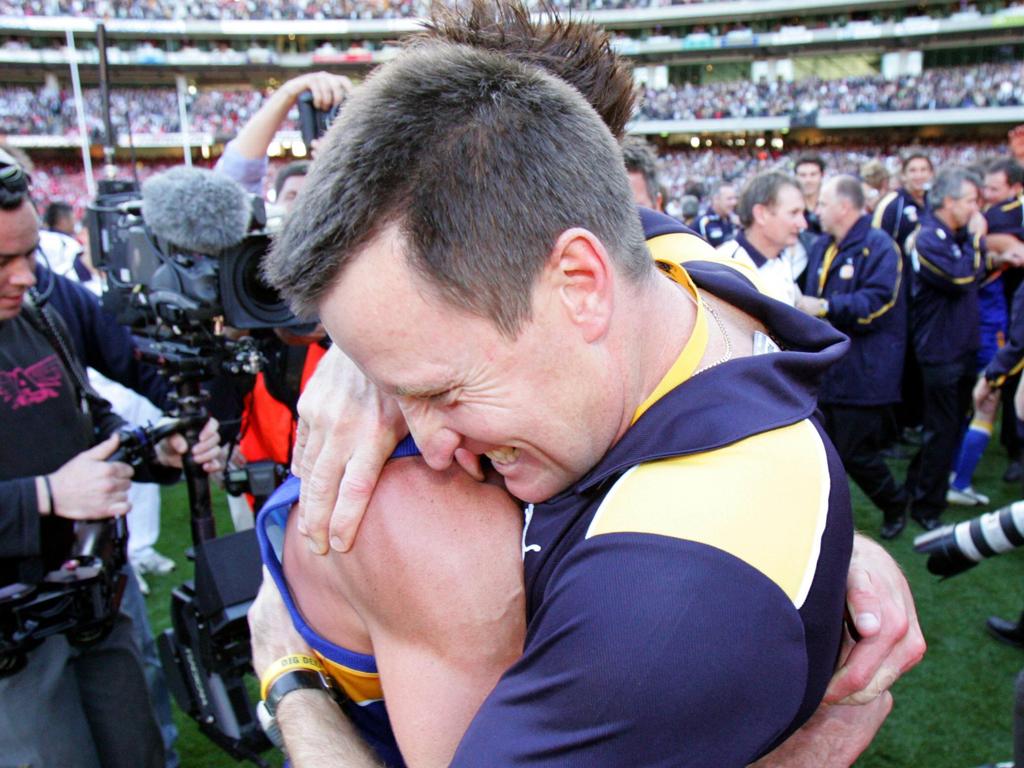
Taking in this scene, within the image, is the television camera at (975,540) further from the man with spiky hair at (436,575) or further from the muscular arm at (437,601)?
the muscular arm at (437,601)

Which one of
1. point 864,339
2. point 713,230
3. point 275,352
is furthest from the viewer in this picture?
point 713,230

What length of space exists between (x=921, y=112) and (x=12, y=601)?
35444 mm

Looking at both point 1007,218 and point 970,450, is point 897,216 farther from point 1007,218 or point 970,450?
point 970,450

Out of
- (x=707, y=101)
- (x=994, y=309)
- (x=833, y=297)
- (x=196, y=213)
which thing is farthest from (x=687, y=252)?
(x=707, y=101)

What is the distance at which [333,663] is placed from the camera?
50.6 inches

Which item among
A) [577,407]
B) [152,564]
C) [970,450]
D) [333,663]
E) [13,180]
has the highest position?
[13,180]

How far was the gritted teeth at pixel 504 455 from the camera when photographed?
3.53 ft

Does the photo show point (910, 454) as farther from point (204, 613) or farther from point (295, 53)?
point (295, 53)

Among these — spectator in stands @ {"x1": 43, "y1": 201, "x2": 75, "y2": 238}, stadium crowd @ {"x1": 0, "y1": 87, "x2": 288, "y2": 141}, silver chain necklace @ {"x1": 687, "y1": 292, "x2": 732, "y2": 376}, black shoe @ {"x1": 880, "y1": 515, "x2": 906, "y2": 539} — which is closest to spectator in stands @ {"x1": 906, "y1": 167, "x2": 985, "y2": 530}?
black shoe @ {"x1": 880, "y1": 515, "x2": 906, "y2": 539}

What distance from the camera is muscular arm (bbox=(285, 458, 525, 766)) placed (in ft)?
3.37

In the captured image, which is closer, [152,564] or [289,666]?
[289,666]

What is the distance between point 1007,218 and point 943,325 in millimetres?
1152

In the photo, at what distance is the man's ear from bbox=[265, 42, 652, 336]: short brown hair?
0.06 feet

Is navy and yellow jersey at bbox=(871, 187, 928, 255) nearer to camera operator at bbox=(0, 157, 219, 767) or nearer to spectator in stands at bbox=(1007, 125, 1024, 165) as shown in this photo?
spectator in stands at bbox=(1007, 125, 1024, 165)
